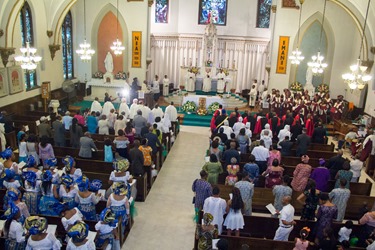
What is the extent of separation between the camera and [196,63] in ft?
78.7

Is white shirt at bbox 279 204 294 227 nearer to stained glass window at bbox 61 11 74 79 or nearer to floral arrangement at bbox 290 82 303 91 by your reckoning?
floral arrangement at bbox 290 82 303 91

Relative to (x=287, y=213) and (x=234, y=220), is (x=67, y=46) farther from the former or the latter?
(x=287, y=213)

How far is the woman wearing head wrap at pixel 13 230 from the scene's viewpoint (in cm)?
580

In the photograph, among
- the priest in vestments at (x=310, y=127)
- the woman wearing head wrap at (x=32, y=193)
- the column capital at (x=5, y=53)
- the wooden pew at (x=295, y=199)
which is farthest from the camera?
the column capital at (x=5, y=53)

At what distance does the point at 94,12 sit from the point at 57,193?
54.3 feet

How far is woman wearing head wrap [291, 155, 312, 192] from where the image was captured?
889 centimetres

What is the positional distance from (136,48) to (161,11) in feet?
12.6

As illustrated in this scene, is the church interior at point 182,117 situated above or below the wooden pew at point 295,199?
above

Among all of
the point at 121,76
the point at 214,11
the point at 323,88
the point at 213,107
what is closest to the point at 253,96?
the point at 213,107

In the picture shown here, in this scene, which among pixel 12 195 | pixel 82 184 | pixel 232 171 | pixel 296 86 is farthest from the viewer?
pixel 296 86

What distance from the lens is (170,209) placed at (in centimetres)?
967

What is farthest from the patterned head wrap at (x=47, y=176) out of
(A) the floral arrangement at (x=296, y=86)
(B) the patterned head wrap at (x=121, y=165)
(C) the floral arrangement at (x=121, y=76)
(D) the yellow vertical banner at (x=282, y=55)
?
(A) the floral arrangement at (x=296, y=86)

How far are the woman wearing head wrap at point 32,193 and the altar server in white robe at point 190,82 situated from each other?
15024mm

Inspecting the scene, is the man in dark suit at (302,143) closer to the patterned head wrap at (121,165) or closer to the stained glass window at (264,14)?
the patterned head wrap at (121,165)
